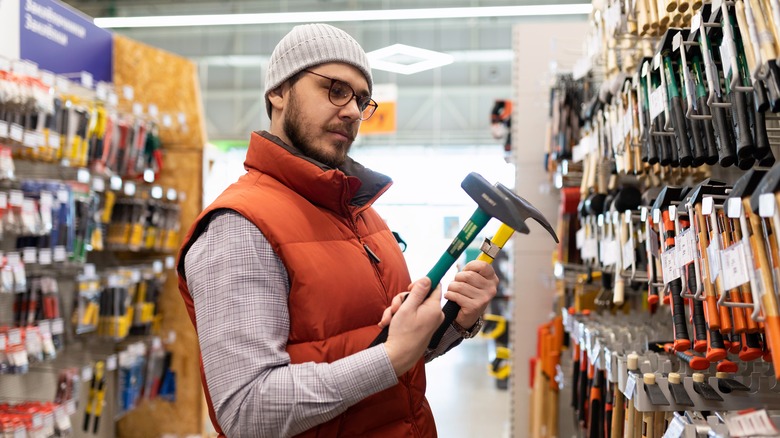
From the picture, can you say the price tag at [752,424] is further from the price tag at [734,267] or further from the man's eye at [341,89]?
the man's eye at [341,89]

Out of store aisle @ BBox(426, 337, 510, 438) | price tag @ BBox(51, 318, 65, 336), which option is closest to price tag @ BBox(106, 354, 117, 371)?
price tag @ BBox(51, 318, 65, 336)

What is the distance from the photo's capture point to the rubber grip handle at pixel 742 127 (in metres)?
1.41

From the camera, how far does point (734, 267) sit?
1234mm

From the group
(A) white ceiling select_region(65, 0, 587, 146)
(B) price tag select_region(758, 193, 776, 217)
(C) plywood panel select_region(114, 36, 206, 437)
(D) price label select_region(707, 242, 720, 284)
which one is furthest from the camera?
(A) white ceiling select_region(65, 0, 587, 146)

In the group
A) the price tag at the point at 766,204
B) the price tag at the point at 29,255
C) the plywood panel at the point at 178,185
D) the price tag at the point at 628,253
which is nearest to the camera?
the price tag at the point at 766,204

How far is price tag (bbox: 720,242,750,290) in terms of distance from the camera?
1.19 meters

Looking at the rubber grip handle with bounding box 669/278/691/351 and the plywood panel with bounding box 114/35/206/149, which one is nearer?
the rubber grip handle with bounding box 669/278/691/351

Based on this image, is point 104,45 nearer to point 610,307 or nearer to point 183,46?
point 610,307

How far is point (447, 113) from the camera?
49.3ft

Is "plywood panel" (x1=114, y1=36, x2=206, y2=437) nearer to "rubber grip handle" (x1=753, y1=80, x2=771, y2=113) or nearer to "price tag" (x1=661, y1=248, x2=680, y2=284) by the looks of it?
"price tag" (x1=661, y1=248, x2=680, y2=284)

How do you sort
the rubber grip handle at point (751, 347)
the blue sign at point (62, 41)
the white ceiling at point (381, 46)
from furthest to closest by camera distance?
the white ceiling at point (381, 46), the blue sign at point (62, 41), the rubber grip handle at point (751, 347)

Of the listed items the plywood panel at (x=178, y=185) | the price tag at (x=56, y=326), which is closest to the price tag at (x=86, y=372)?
the price tag at (x=56, y=326)

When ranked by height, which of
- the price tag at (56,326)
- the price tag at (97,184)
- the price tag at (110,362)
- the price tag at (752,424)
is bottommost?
the price tag at (110,362)

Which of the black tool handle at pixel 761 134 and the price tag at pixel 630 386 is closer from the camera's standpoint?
the black tool handle at pixel 761 134
